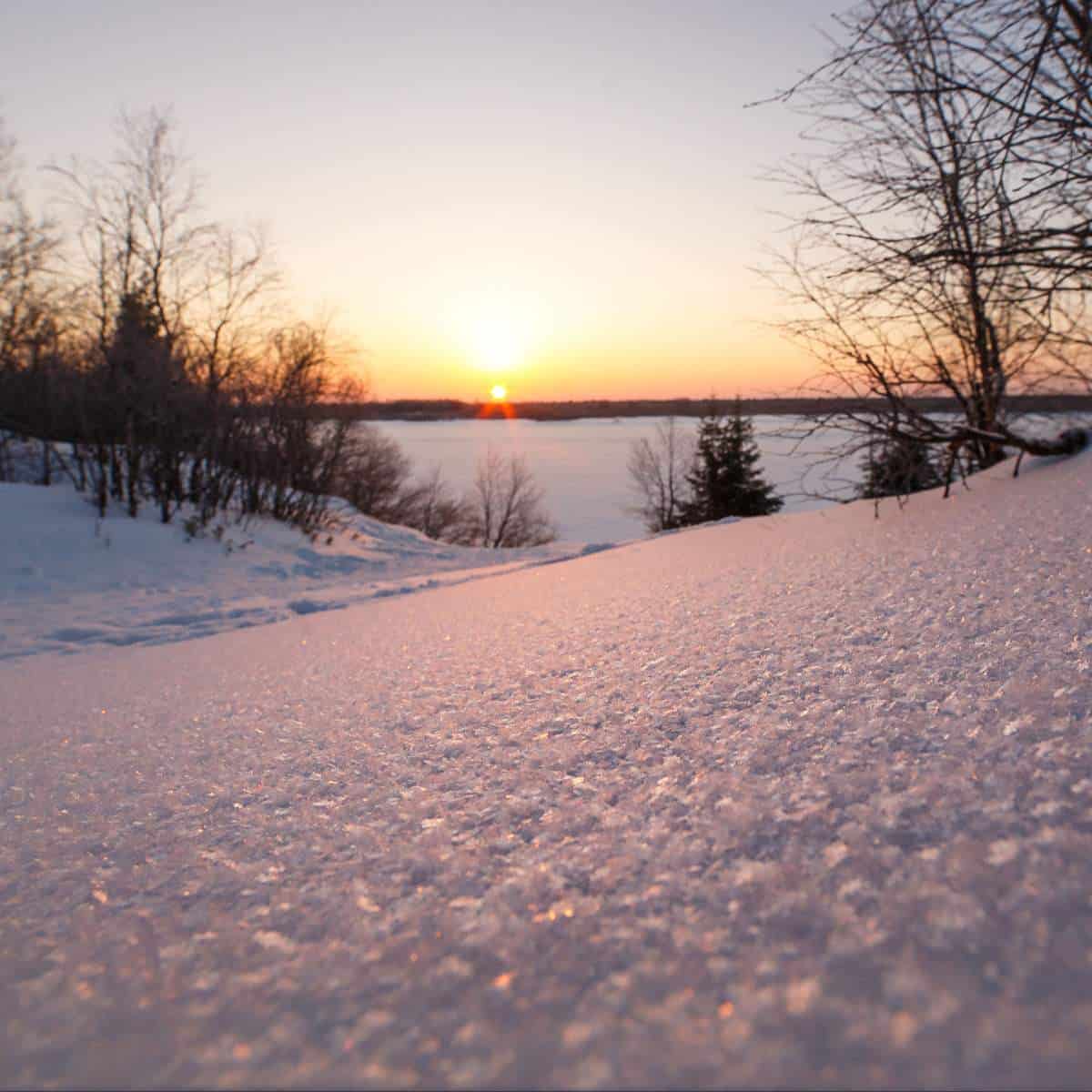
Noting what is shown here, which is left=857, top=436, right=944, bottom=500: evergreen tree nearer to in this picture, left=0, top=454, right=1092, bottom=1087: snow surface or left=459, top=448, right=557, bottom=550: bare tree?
left=0, top=454, right=1092, bottom=1087: snow surface

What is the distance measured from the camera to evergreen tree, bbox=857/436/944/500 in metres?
4.27

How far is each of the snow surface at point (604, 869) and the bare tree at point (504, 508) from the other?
34.2 metres

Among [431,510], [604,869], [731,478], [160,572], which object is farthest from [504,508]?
[604,869]

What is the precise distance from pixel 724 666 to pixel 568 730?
473mm

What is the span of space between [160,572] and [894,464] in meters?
6.03

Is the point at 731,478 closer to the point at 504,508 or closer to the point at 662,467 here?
the point at 662,467

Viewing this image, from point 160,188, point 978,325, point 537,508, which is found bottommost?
point 537,508

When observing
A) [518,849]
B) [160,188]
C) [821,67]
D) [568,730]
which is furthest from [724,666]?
[160,188]

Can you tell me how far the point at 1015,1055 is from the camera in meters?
0.60

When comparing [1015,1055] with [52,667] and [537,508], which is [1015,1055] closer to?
[52,667]

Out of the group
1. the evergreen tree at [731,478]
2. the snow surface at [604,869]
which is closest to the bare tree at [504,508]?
the evergreen tree at [731,478]

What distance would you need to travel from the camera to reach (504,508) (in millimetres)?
41594

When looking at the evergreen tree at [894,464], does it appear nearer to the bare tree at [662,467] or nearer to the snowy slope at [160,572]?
the snowy slope at [160,572]

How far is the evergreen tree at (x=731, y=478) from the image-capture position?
67.0ft
